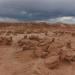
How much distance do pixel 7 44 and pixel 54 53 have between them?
257 cm

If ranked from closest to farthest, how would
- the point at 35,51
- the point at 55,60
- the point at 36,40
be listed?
the point at 55,60
the point at 35,51
the point at 36,40

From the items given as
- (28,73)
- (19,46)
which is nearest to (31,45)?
(19,46)

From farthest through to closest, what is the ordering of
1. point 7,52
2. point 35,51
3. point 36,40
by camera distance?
point 36,40 → point 7,52 → point 35,51

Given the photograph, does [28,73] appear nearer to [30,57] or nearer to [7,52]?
[30,57]

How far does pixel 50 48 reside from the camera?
777 centimetres

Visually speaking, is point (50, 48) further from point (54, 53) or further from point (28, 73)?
point (28, 73)

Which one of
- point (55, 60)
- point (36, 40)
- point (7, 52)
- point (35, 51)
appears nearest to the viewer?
point (55, 60)

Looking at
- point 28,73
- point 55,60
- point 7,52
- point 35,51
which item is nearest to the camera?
point 28,73

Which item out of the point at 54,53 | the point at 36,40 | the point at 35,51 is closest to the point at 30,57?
the point at 35,51

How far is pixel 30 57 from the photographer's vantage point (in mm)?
7695

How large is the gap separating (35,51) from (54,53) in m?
0.61

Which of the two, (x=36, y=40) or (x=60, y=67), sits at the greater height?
(x=36, y=40)

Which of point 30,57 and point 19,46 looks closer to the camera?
point 30,57

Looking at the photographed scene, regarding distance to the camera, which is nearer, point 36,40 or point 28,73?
point 28,73
